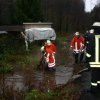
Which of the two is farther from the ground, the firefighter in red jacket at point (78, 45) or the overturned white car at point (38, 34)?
the firefighter in red jacket at point (78, 45)

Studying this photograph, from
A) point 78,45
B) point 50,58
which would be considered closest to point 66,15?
point 78,45

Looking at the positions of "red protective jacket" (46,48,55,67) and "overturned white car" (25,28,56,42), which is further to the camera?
"overturned white car" (25,28,56,42)

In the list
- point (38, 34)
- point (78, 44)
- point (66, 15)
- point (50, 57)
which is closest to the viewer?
point (50, 57)

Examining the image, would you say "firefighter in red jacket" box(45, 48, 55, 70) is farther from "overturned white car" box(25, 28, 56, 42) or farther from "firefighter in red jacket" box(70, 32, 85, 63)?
"overturned white car" box(25, 28, 56, 42)

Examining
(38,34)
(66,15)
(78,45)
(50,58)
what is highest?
(78,45)

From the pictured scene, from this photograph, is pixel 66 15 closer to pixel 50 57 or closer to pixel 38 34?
pixel 38 34

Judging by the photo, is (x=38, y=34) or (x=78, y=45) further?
(x=38, y=34)

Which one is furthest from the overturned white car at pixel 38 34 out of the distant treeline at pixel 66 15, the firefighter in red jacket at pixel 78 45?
the firefighter in red jacket at pixel 78 45

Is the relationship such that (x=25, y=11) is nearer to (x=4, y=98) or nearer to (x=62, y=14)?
(x=62, y=14)

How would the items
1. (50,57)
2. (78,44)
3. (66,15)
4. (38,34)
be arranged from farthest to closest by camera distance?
(66,15), (38,34), (78,44), (50,57)

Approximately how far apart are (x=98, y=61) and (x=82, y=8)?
74363 mm

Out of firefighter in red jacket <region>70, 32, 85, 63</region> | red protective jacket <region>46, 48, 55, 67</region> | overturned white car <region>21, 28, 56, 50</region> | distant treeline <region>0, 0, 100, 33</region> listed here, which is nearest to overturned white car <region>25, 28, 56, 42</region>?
overturned white car <region>21, 28, 56, 50</region>

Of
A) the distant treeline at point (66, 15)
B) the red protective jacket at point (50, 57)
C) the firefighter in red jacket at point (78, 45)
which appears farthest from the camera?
the distant treeline at point (66, 15)

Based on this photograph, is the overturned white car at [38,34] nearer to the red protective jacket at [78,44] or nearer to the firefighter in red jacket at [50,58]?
the red protective jacket at [78,44]
